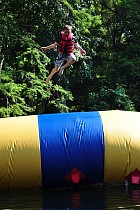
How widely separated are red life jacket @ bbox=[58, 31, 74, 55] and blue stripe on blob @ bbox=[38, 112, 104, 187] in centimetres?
189

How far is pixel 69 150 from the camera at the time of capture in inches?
310

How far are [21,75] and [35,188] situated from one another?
Answer: 6.52m

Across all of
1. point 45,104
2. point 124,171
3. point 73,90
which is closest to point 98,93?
point 73,90

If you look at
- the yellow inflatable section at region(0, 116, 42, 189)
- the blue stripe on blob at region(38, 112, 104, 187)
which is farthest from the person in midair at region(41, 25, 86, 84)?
the yellow inflatable section at region(0, 116, 42, 189)

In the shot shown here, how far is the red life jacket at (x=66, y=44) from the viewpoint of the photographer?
30.2ft

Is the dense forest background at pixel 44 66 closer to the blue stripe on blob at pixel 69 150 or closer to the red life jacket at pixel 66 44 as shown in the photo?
the red life jacket at pixel 66 44

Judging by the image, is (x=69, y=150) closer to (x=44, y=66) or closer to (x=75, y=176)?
(x=75, y=176)

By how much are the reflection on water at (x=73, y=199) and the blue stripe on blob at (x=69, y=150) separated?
0.33 metres

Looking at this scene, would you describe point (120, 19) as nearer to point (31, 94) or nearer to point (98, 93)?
point (98, 93)

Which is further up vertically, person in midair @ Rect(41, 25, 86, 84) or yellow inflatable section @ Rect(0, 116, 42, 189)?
person in midair @ Rect(41, 25, 86, 84)

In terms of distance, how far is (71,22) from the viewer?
14289mm

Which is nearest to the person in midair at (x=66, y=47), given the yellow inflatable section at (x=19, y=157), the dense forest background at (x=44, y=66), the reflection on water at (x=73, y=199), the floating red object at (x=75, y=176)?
the yellow inflatable section at (x=19, y=157)

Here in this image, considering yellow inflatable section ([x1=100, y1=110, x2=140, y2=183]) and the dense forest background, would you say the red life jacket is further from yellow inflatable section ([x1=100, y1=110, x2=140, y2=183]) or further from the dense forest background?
the dense forest background

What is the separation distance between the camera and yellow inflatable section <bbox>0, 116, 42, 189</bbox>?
7844mm
